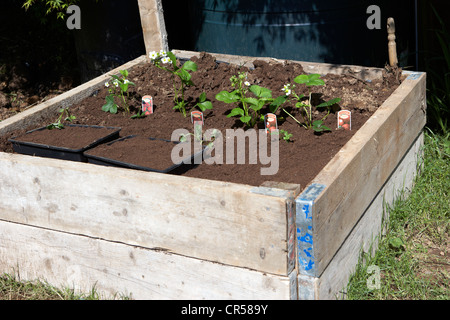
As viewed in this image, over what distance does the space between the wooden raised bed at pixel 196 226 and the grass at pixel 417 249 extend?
114 millimetres

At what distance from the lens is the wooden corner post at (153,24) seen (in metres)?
3.81

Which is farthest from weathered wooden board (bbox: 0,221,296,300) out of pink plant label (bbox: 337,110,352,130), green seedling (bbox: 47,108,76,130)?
pink plant label (bbox: 337,110,352,130)

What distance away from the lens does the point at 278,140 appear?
2.80 metres

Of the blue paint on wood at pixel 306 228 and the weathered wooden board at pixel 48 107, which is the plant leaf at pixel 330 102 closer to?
the blue paint on wood at pixel 306 228

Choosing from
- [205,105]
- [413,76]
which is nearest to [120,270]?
[205,105]

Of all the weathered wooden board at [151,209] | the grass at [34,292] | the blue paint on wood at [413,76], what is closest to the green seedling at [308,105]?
the blue paint on wood at [413,76]

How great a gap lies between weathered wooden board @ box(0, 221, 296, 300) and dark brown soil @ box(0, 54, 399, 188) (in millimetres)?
421

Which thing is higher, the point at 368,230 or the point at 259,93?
the point at 259,93

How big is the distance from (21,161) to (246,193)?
3.52 feet

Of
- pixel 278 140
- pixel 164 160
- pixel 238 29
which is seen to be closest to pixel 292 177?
pixel 278 140

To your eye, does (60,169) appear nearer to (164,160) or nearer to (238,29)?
(164,160)

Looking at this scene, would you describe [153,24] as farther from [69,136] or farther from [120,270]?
[120,270]

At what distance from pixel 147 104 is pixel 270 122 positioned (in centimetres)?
79

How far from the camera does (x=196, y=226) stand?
7.23 ft
